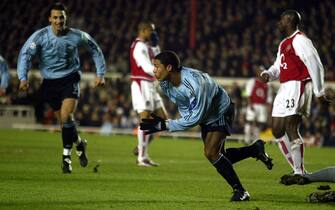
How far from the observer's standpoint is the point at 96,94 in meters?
32.1

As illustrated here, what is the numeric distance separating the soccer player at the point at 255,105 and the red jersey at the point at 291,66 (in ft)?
43.7

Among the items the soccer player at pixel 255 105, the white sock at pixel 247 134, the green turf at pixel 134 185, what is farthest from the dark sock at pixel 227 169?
the white sock at pixel 247 134

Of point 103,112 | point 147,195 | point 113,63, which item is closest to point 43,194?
point 147,195

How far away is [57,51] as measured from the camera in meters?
12.8

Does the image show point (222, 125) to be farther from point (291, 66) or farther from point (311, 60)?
point (291, 66)

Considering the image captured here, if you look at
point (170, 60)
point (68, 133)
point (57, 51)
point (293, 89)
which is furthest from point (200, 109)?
point (57, 51)

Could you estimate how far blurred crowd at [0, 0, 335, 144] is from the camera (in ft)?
100

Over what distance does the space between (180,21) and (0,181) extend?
86.5ft

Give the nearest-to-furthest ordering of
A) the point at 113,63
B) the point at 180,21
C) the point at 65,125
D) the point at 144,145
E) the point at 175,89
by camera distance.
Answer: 1. the point at 175,89
2. the point at 65,125
3. the point at 144,145
4. the point at 113,63
5. the point at 180,21

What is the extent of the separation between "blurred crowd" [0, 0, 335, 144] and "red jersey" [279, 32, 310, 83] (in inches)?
605

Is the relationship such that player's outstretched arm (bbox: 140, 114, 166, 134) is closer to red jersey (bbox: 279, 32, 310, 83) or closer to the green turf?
the green turf

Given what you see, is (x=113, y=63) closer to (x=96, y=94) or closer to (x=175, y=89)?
(x=96, y=94)

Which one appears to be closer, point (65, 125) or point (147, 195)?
point (147, 195)

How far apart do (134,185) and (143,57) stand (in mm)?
4633
